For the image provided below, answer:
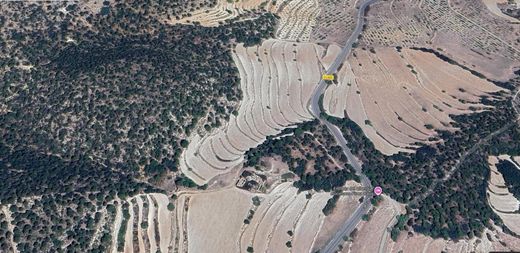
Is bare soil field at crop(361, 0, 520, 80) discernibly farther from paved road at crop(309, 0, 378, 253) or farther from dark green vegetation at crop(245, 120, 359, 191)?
dark green vegetation at crop(245, 120, 359, 191)

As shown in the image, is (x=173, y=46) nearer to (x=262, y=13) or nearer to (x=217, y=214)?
(x=262, y=13)

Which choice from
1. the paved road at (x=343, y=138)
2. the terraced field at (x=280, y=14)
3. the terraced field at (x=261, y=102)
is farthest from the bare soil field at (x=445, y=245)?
the terraced field at (x=280, y=14)

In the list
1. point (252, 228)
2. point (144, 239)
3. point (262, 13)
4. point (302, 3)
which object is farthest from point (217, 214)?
point (302, 3)

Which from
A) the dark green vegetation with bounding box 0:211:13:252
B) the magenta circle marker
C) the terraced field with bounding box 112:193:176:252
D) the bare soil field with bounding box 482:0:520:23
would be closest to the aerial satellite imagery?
the dark green vegetation with bounding box 0:211:13:252

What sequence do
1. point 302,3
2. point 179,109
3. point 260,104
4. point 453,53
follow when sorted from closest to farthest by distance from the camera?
point 179,109
point 260,104
point 453,53
point 302,3

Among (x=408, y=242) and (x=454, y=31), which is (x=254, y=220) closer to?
(x=408, y=242)

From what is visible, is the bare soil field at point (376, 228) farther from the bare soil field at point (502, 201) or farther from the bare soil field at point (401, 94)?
the bare soil field at point (502, 201)
